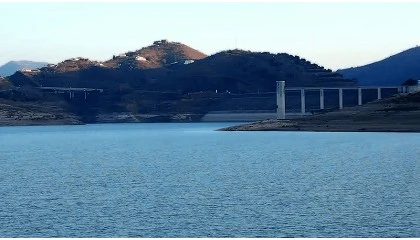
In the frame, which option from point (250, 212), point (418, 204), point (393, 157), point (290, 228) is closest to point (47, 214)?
point (250, 212)

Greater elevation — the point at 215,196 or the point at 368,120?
the point at 368,120

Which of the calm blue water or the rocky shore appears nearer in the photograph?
the calm blue water

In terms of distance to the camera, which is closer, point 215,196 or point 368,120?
point 215,196

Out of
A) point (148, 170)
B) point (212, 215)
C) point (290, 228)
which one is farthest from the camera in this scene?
point (148, 170)

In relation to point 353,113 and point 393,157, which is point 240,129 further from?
point 393,157

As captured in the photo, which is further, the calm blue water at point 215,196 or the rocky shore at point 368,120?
the rocky shore at point 368,120
